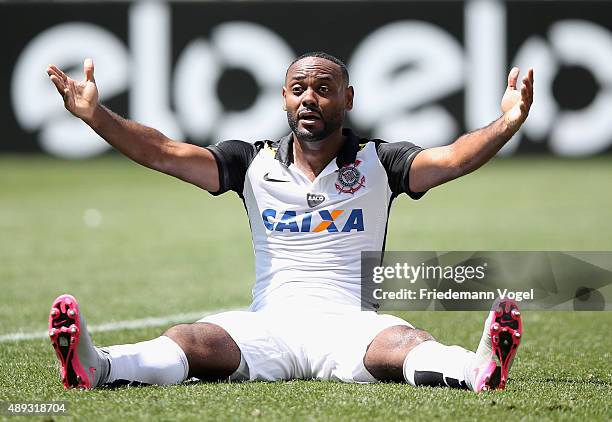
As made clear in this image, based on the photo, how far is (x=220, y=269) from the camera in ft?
37.2

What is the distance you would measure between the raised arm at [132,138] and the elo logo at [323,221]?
487mm

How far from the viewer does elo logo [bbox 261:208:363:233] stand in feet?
20.7

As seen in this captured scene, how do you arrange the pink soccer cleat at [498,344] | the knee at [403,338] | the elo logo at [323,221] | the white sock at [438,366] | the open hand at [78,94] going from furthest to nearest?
the elo logo at [323,221] → the open hand at [78,94] → the knee at [403,338] → the white sock at [438,366] → the pink soccer cleat at [498,344]

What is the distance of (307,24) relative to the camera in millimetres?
21875

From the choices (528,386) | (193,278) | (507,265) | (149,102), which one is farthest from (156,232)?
(528,386)

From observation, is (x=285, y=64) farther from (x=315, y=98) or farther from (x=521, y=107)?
(x=521, y=107)

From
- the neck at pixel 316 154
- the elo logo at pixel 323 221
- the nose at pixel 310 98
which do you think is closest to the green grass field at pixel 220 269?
the elo logo at pixel 323 221

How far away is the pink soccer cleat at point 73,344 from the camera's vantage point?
5297 mm

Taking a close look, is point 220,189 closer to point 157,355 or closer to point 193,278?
point 157,355

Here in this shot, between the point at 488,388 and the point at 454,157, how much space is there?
4.10 ft

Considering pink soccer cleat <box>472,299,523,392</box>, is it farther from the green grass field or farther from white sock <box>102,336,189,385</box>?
white sock <box>102,336,189,385</box>

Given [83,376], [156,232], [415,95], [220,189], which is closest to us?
[83,376]

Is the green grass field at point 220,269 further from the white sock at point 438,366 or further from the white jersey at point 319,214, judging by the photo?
the white jersey at point 319,214

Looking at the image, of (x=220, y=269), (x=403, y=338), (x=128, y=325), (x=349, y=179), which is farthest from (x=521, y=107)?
(x=220, y=269)
